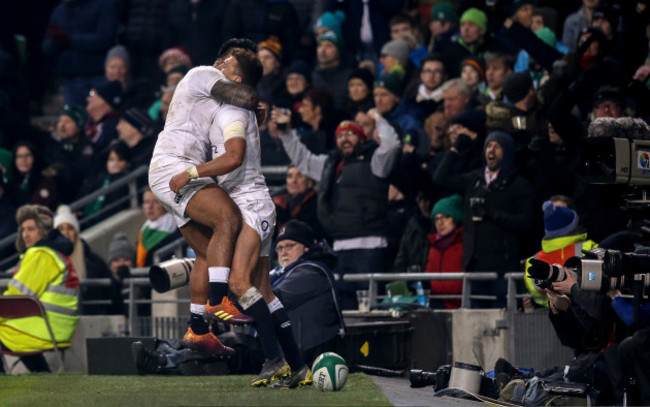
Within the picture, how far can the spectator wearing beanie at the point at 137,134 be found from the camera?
17625 mm

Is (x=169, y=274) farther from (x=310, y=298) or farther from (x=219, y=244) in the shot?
(x=219, y=244)

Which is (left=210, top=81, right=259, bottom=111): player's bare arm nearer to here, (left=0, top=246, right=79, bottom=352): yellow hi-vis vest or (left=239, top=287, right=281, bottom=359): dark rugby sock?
(left=239, top=287, right=281, bottom=359): dark rugby sock

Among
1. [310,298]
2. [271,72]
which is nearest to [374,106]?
[271,72]

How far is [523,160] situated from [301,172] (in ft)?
9.26

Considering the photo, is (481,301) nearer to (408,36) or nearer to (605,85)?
(605,85)

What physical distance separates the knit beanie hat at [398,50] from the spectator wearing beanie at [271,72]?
133 centimetres

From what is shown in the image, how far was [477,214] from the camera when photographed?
1302 centimetres

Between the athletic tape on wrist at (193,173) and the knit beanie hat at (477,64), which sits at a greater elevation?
the knit beanie hat at (477,64)

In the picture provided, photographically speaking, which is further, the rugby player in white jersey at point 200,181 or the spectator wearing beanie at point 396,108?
the spectator wearing beanie at point 396,108

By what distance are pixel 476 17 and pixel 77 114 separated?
5.53 meters

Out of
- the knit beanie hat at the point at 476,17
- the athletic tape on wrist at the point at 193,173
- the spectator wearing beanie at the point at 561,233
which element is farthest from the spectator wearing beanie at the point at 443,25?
the athletic tape on wrist at the point at 193,173

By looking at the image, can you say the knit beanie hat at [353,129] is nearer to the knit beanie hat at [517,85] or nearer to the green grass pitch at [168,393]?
the knit beanie hat at [517,85]

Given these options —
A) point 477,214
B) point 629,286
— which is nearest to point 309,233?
point 477,214

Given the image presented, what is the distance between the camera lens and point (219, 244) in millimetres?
Answer: 9984
